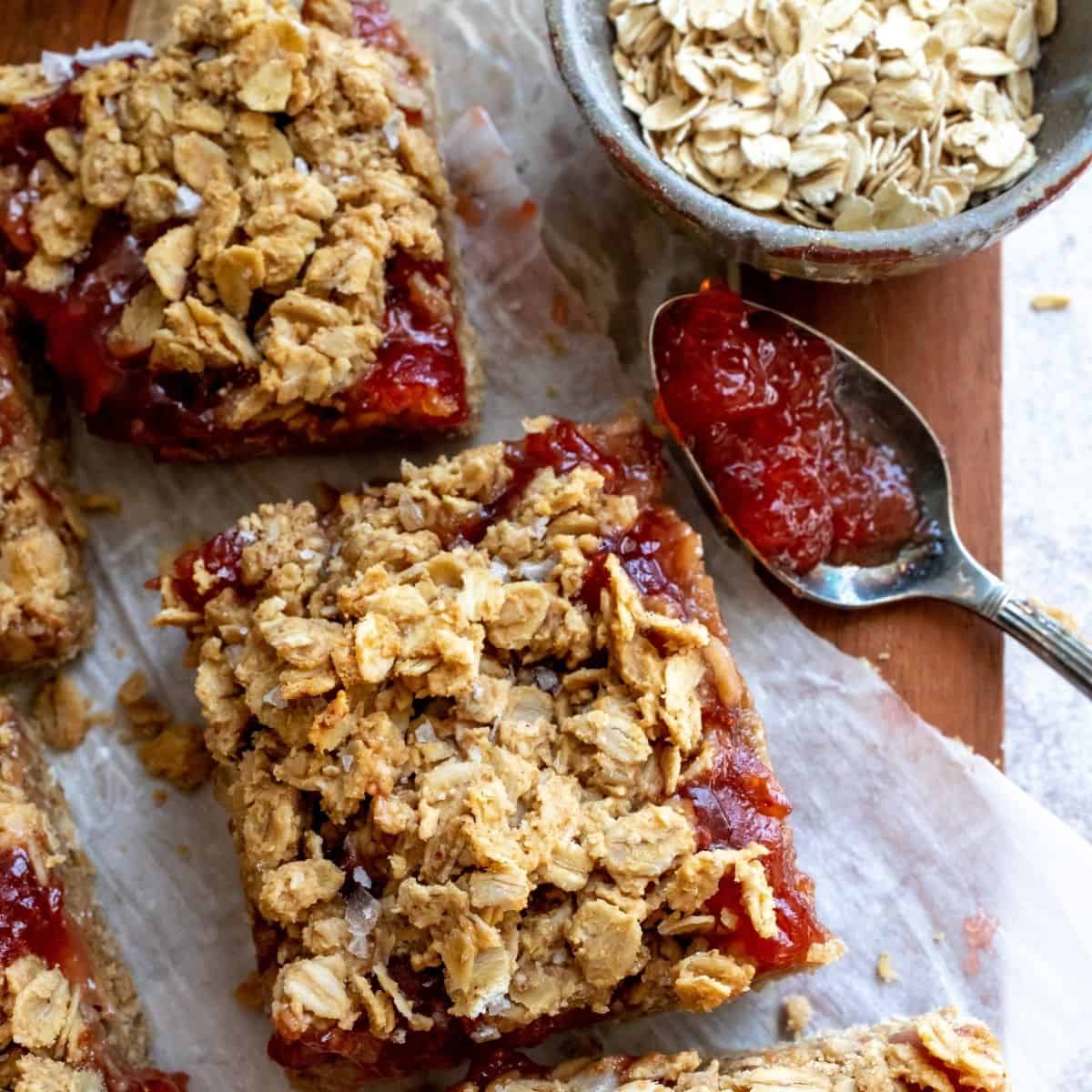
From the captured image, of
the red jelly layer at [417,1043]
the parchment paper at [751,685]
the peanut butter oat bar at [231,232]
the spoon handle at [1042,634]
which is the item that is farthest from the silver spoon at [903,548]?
the red jelly layer at [417,1043]

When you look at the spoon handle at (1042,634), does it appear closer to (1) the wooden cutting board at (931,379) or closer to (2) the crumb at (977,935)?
(1) the wooden cutting board at (931,379)

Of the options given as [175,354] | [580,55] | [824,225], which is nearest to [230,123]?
[175,354]

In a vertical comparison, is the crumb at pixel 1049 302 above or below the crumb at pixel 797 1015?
above

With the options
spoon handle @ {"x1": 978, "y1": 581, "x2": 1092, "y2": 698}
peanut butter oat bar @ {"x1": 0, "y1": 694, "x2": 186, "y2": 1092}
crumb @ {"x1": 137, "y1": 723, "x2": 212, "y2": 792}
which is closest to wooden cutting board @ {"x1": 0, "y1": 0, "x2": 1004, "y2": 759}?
spoon handle @ {"x1": 978, "y1": 581, "x2": 1092, "y2": 698}

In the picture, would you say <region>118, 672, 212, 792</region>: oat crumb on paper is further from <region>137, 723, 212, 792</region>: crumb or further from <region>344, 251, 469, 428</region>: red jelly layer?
<region>344, 251, 469, 428</region>: red jelly layer

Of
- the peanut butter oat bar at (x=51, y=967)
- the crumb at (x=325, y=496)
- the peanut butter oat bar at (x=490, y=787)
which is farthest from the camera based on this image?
the crumb at (x=325, y=496)

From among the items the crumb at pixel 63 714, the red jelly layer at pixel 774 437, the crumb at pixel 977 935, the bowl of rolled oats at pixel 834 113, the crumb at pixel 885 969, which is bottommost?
the crumb at pixel 885 969
